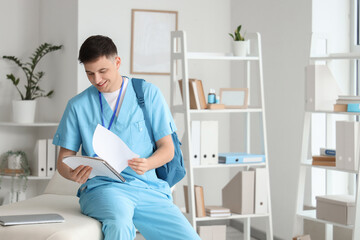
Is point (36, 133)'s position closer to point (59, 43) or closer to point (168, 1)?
point (59, 43)

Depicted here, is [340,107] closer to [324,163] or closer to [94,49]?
[324,163]

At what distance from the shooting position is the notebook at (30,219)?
92.6 inches

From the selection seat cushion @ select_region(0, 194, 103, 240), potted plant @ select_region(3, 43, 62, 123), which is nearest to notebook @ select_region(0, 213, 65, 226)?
seat cushion @ select_region(0, 194, 103, 240)

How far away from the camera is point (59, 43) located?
195 inches

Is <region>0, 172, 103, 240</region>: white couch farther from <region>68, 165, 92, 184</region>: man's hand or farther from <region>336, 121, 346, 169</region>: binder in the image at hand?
<region>336, 121, 346, 169</region>: binder

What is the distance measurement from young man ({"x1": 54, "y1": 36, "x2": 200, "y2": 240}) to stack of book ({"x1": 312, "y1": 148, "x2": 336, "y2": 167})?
1181mm

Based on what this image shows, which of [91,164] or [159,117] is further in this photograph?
[159,117]

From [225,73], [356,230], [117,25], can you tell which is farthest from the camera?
[225,73]

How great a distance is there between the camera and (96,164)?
2.39 m

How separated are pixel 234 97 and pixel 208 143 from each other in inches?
13.3

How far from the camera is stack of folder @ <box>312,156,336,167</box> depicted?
349 centimetres

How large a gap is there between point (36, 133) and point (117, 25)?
3.85ft

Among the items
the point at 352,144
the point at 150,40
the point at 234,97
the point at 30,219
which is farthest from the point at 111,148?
the point at 150,40

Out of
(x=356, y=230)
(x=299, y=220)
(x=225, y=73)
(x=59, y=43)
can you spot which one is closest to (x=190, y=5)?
(x=225, y=73)
